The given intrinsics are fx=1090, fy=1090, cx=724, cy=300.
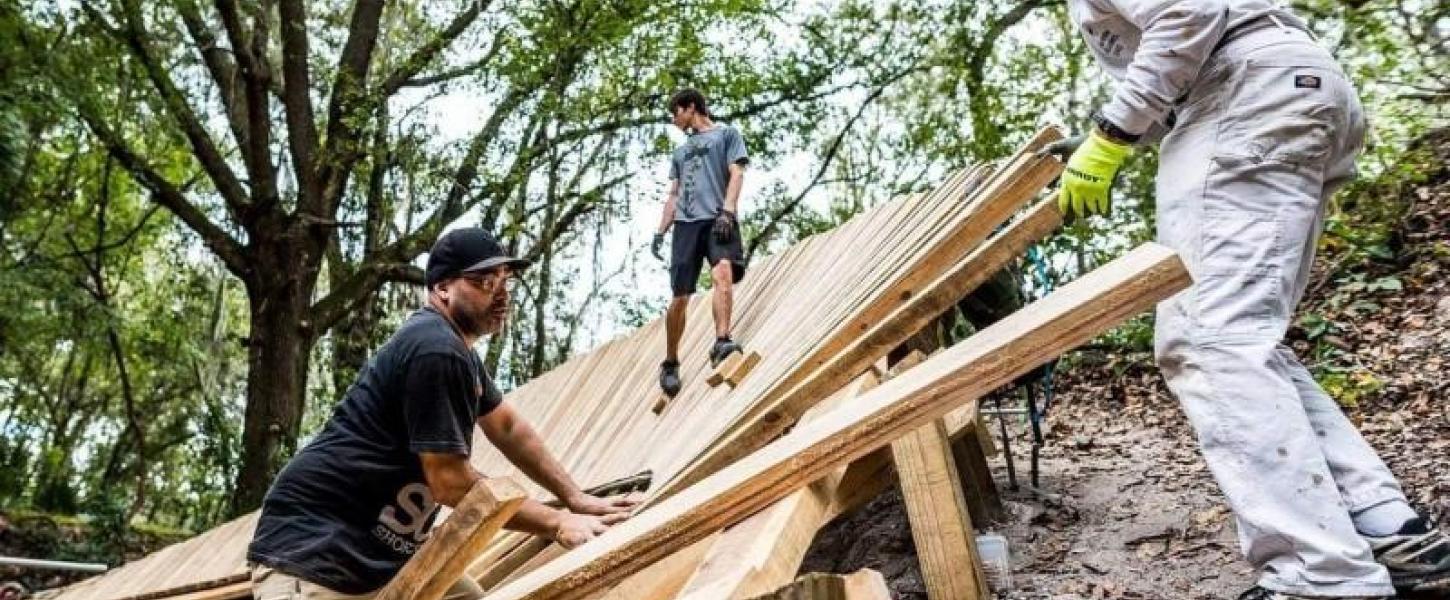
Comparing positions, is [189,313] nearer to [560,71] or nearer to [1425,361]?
[560,71]

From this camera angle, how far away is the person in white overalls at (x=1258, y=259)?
82.5 inches

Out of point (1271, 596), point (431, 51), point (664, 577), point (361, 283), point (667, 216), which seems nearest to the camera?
point (664, 577)

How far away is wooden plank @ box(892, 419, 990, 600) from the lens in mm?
2402

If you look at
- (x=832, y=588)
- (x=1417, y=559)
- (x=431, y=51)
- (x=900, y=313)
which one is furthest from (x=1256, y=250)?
(x=431, y=51)

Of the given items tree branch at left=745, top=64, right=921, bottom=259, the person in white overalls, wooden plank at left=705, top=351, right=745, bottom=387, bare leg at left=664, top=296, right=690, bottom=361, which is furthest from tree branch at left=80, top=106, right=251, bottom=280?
the person in white overalls

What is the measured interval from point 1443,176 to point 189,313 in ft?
49.7

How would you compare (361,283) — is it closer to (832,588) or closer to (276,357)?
(276,357)

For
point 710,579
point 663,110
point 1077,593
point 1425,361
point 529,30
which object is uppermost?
point 529,30

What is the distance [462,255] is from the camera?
2.65 metres

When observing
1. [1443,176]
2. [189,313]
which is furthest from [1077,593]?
[189,313]

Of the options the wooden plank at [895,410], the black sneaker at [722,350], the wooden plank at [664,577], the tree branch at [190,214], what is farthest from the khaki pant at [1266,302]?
the tree branch at [190,214]

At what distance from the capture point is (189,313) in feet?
51.4

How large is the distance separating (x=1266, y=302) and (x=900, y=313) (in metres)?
0.86

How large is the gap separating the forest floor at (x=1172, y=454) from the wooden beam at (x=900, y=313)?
73 cm
